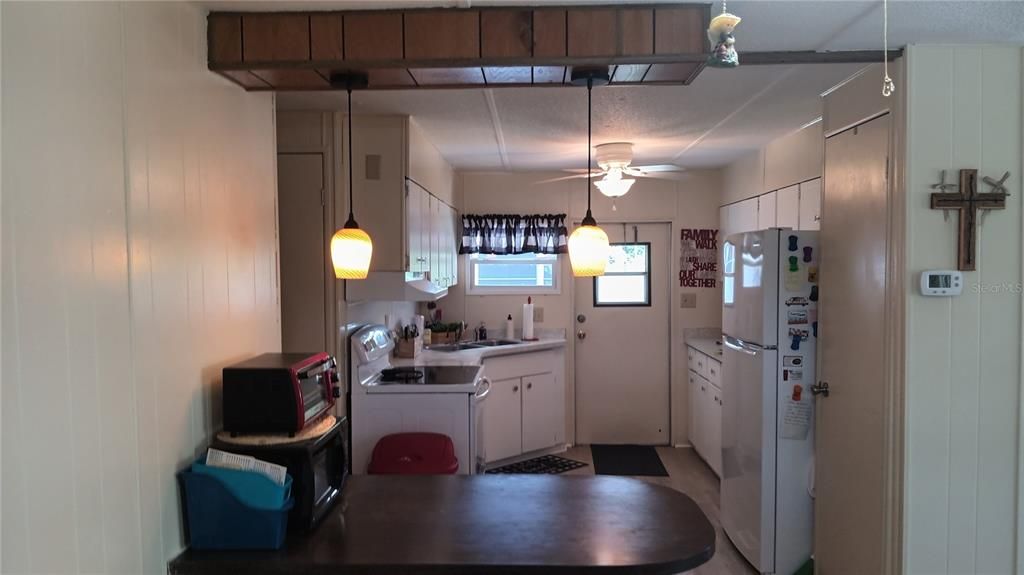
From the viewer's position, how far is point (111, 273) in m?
1.32

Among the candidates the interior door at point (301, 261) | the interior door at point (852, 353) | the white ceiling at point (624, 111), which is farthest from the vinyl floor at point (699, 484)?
the interior door at point (301, 261)

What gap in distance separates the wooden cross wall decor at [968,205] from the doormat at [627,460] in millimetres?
2775

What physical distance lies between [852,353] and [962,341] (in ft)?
1.31

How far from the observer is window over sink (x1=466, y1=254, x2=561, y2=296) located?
502 centimetres

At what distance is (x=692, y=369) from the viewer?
4.75 meters

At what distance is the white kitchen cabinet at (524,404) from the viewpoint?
14.1ft

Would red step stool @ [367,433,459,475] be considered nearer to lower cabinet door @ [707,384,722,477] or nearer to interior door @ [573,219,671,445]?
lower cabinet door @ [707,384,722,477]

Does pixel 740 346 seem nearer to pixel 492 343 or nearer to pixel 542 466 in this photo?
pixel 542 466

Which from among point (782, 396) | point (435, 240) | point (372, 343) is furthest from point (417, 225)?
point (782, 396)

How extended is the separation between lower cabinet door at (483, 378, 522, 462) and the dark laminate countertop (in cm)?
225

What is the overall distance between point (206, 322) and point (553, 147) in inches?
106

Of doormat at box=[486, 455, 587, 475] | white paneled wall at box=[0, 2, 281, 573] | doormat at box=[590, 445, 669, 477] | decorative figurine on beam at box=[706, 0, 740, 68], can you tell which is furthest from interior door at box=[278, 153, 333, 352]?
doormat at box=[590, 445, 669, 477]

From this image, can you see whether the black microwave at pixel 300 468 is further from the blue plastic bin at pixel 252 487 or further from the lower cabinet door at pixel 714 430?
the lower cabinet door at pixel 714 430

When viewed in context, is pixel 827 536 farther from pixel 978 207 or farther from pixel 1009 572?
pixel 978 207
